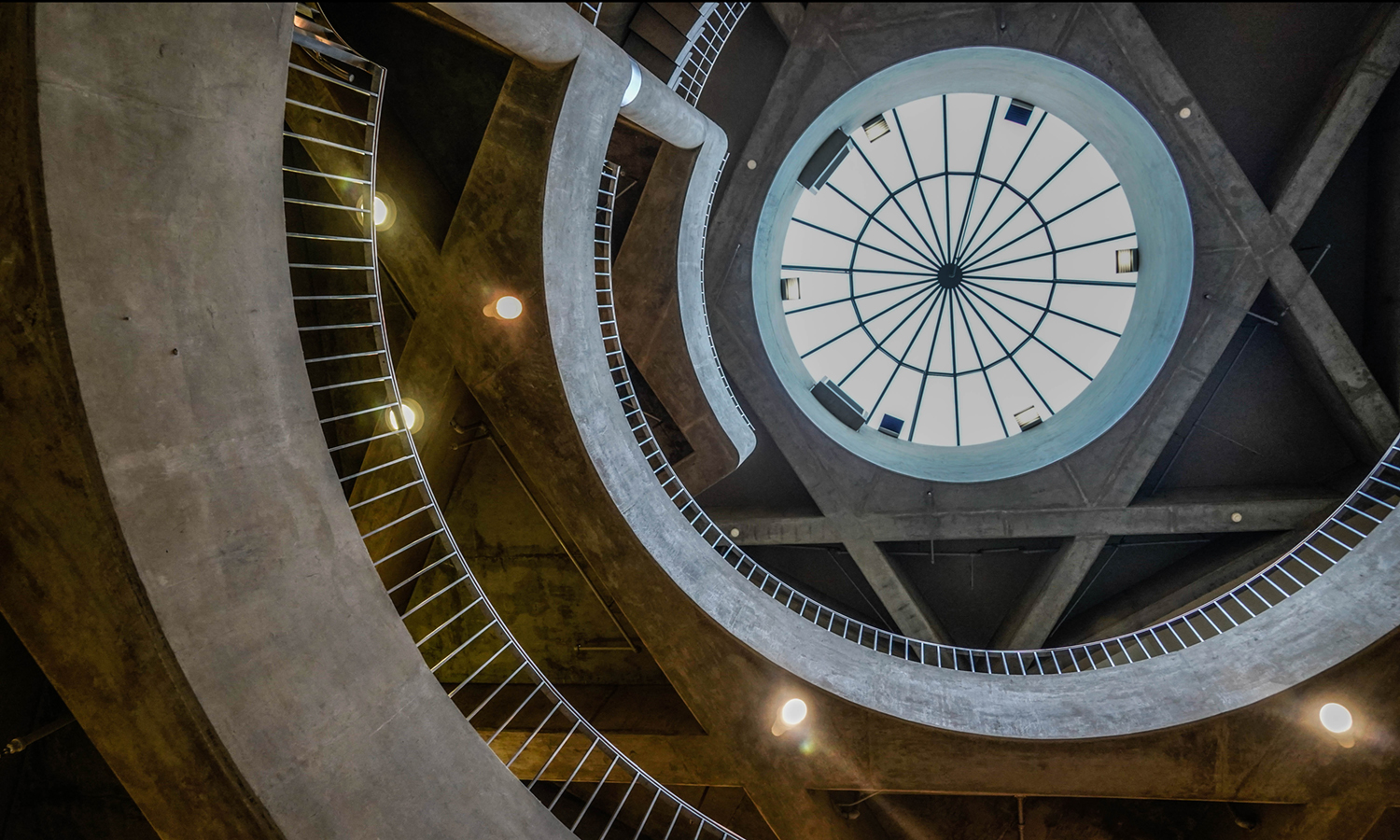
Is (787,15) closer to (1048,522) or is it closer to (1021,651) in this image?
(1048,522)

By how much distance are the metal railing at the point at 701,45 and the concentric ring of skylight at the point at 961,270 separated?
562 cm

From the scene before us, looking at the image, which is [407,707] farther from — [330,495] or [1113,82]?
[1113,82]

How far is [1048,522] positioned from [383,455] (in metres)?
13.9

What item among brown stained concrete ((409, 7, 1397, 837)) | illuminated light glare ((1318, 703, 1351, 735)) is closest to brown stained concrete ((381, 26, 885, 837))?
brown stained concrete ((409, 7, 1397, 837))

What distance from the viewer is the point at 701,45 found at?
12.2m

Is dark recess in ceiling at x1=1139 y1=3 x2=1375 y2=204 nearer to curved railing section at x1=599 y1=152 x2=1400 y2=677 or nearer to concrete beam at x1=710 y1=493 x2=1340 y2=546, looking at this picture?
concrete beam at x1=710 y1=493 x2=1340 y2=546

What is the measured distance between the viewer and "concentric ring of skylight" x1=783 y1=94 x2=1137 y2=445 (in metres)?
16.3

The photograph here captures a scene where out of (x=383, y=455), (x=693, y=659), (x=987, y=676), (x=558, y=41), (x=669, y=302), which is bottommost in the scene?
(x=383, y=455)

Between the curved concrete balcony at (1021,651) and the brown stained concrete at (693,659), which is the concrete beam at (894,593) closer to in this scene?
the curved concrete balcony at (1021,651)

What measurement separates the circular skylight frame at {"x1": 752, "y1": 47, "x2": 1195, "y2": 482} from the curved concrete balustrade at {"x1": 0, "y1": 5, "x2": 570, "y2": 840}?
37.3 feet

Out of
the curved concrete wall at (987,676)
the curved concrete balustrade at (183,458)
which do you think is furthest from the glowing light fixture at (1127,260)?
the curved concrete balustrade at (183,458)

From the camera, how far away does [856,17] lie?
43.1ft

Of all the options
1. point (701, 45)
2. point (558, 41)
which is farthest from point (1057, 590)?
point (558, 41)

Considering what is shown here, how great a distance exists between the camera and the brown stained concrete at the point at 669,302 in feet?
37.7
